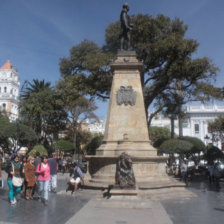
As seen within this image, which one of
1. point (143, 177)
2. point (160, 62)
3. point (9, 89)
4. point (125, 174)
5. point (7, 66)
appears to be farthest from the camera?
point (7, 66)

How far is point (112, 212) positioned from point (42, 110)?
2902cm

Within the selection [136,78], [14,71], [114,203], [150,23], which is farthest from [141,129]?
[14,71]

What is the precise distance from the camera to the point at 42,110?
34.5m

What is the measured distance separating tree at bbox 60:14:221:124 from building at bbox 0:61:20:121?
49.3m

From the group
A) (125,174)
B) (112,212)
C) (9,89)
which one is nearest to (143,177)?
(125,174)

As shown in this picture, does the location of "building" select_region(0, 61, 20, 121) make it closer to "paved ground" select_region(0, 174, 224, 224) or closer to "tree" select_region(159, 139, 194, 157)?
"tree" select_region(159, 139, 194, 157)

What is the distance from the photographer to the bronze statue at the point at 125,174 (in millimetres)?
8430

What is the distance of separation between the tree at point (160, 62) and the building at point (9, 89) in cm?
4930

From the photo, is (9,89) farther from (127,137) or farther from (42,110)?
(127,137)

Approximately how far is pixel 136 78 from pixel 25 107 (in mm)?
25013

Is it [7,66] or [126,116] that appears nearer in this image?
[126,116]

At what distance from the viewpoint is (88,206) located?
7719mm

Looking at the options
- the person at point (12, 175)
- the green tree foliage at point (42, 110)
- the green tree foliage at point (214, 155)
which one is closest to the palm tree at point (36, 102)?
the green tree foliage at point (42, 110)

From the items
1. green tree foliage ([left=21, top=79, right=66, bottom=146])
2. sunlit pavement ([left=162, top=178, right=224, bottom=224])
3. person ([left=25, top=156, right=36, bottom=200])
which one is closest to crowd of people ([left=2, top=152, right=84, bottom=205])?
person ([left=25, top=156, right=36, bottom=200])
